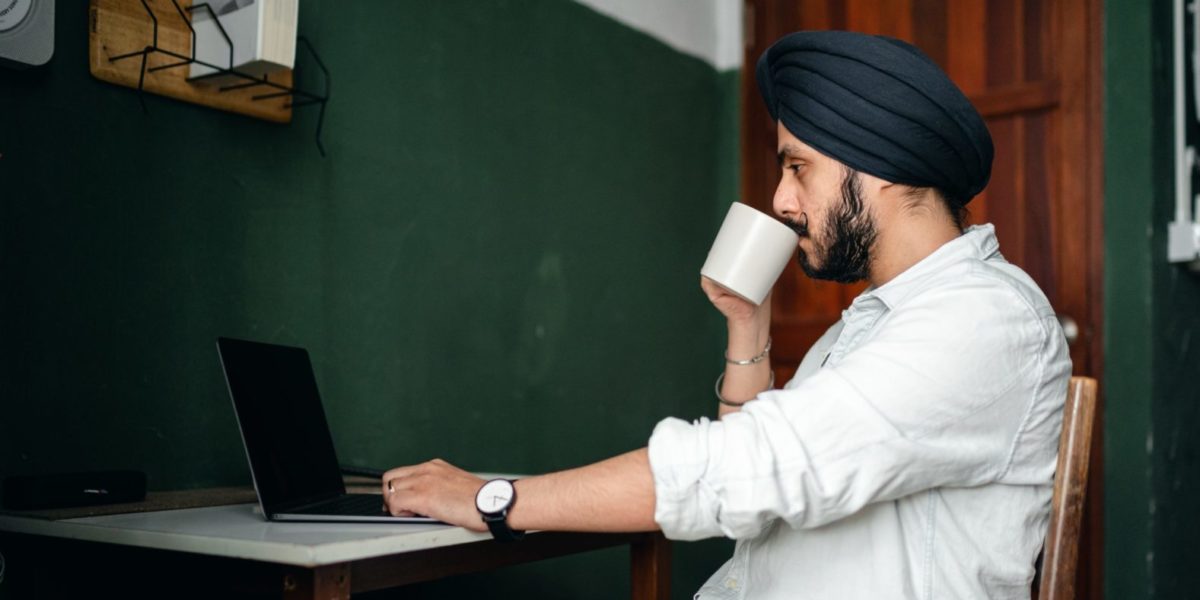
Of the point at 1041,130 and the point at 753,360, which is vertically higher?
the point at 1041,130

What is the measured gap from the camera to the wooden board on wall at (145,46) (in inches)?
60.1

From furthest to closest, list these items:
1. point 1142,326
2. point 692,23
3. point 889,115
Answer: point 692,23 → point 1142,326 → point 889,115

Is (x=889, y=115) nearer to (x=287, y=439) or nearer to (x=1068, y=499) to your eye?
(x=1068, y=499)

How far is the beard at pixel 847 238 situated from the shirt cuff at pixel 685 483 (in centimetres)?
41

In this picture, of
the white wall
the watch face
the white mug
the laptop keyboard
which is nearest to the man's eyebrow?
the white mug

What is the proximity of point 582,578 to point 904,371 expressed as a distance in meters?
1.57

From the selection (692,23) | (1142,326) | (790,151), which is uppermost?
(692,23)

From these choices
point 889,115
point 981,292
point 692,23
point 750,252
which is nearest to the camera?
point 981,292

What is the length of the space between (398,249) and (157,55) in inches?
23.1

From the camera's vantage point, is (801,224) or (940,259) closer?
(940,259)

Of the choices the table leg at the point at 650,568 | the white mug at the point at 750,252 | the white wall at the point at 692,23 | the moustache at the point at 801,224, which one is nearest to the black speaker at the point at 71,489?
the table leg at the point at 650,568

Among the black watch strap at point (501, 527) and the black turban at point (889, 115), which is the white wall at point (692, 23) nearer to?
the black turban at point (889, 115)

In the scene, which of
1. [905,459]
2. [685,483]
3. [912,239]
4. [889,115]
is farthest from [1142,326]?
[685,483]

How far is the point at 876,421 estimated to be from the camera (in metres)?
1.05
